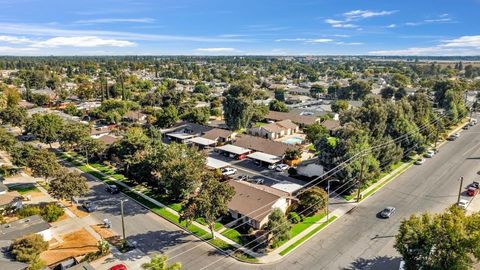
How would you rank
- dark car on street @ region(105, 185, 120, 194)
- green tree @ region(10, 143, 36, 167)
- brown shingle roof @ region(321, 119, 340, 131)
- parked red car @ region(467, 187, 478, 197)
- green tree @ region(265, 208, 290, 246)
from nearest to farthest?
green tree @ region(265, 208, 290, 246)
parked red car @ region(467, 187, 478, 197)
dark car on street @ region(105, 185, 120, 194)
green tree @ region(10, 143, 36, 167)
brown shingle roof @ region(321, 119, 340, 131)

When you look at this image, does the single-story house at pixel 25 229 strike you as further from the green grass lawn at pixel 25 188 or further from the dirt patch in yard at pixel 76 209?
the green grass lawn at pixel 25 188

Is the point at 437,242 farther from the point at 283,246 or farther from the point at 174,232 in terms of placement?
the point at 174,232

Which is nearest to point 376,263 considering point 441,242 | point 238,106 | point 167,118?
point 441,242

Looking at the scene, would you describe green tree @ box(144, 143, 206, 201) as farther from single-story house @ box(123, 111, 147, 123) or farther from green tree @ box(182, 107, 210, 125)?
single-story house @ box(123, 111, 147, 123)

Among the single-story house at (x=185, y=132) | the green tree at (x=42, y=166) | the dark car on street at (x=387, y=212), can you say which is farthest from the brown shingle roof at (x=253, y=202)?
the single-story house at (x=185, y=132)

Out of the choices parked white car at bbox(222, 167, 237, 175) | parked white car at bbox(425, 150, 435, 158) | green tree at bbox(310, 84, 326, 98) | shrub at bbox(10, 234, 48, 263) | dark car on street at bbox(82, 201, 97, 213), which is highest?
green tree at bbox(310, 84, 326, 98)

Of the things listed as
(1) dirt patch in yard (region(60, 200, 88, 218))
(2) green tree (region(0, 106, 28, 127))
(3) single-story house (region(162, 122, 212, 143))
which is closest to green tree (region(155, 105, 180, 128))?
(3) single-story house (region(162, 122, 212, 143))

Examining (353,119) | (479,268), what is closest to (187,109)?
(353,119)
